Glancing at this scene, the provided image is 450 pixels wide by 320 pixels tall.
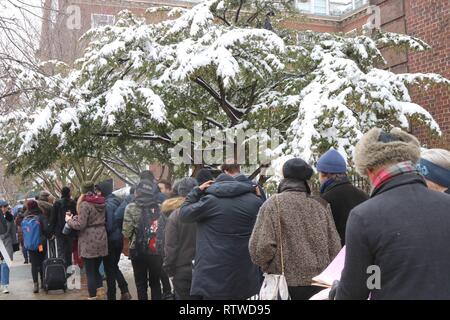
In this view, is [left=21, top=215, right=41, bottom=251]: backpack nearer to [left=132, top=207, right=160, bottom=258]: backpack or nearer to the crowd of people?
the crowd of people

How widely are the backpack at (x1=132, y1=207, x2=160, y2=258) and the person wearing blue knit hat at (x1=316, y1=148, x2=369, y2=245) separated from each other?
2836 mm

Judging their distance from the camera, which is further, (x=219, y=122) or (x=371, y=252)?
(x=219, y=122)

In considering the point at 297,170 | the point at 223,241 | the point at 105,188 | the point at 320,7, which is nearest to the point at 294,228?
the point at 297,170

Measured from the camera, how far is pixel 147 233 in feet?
20.5

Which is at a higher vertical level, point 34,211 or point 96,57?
point 96,57

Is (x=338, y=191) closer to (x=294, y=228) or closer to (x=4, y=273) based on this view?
(x=294, y=228)

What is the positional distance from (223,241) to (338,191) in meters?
1.07

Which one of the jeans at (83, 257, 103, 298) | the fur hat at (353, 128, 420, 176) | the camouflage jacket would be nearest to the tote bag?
the fur hat at (353, 128, 420, 176)

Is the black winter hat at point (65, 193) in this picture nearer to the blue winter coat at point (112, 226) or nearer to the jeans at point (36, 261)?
the jeans at point (36, 261)

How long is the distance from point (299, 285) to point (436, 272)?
1.62m

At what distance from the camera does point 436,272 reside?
1.89 m
